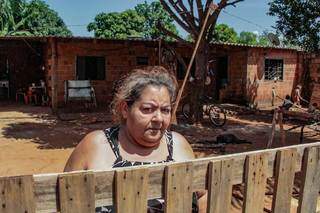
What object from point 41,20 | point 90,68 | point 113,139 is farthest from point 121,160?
point 41,20

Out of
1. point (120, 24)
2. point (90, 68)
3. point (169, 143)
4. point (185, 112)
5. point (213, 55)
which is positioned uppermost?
point (120, 24)

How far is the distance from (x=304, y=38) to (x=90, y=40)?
25.9 ft

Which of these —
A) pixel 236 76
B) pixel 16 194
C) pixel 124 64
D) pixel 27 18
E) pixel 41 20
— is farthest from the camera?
pixel 41 20

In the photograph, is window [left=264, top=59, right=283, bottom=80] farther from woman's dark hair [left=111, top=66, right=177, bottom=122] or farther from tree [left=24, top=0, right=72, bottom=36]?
tree [left=24, top=0, right=72, bottom=36]

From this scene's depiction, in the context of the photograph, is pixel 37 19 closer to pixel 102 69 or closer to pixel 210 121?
pixel 102 69

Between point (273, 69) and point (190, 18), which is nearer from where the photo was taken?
point (190, 18)

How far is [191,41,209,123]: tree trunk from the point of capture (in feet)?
37.6

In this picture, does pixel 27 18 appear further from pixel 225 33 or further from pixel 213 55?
pixel 225 33

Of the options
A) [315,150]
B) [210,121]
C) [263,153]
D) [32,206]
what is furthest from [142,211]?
[210,121]

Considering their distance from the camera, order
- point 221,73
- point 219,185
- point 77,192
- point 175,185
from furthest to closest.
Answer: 1. point 221,73
2. point 219,185
3. point 175,185
4. point 77,192

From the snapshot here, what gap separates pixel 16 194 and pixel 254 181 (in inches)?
43.3

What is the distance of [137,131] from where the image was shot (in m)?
1.89

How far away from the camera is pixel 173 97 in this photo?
207 centimetres

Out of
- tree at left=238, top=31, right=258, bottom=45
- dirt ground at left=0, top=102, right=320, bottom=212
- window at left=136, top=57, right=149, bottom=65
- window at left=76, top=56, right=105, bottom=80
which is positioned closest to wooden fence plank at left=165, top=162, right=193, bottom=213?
dirt ground at left=0, top=102, right=320, bottom=212
